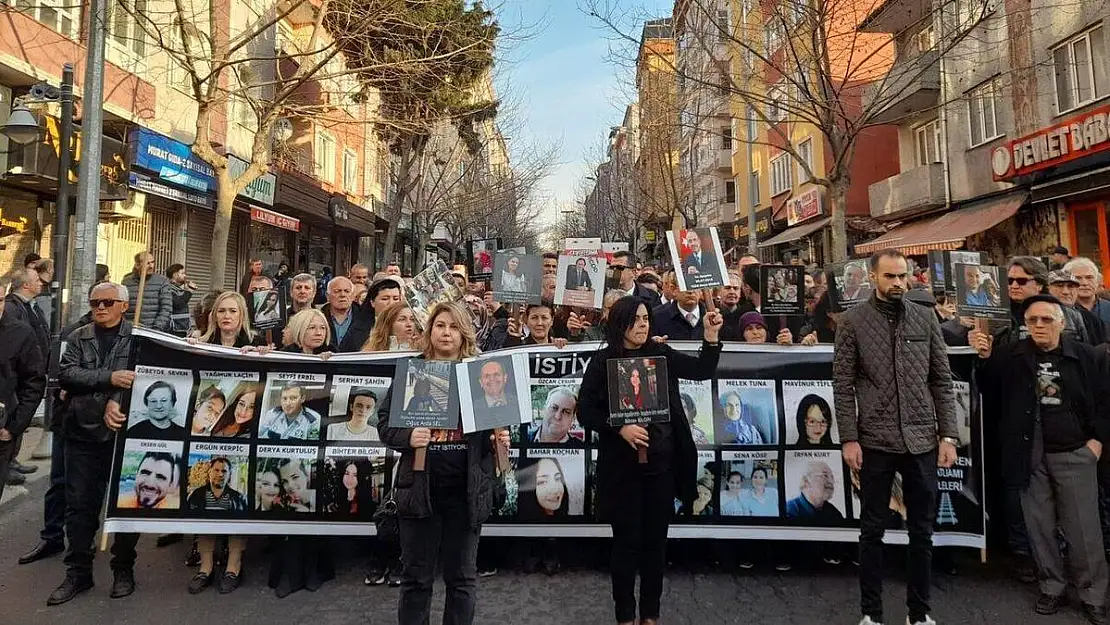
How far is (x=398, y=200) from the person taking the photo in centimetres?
2064

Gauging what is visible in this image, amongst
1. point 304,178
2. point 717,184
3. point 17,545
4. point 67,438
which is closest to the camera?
point 67,438

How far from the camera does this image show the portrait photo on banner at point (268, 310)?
5051 millimetres

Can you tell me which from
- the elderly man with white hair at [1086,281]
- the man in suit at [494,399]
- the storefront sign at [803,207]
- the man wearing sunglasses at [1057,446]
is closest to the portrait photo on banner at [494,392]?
the man in suit at [494,399]

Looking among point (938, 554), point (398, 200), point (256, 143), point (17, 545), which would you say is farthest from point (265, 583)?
point (398, 200)

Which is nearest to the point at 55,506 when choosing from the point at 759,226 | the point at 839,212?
the point at 839,212

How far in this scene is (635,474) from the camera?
341 centimetres

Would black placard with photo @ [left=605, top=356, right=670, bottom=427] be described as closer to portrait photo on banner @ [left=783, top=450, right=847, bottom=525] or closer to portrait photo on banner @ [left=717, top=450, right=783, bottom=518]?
portrait photo on banner @ [left=717, top=450, right=783, bottom=518]

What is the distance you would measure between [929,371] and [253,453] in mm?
4480

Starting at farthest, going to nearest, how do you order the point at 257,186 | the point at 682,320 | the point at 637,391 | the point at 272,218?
the point at 272,218
the point at 257,186
the point at 682,320
the point at 637,391

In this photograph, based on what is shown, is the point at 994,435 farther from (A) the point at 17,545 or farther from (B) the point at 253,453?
(A) the point at 17,545

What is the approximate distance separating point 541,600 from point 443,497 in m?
1.46

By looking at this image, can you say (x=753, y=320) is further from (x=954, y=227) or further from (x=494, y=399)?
(x=954, y=227)

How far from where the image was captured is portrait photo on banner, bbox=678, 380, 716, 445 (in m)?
4.48

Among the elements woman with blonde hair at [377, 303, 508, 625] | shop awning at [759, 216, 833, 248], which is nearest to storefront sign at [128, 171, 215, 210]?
woman with blonde hair at [377, 303, 508, 625]
